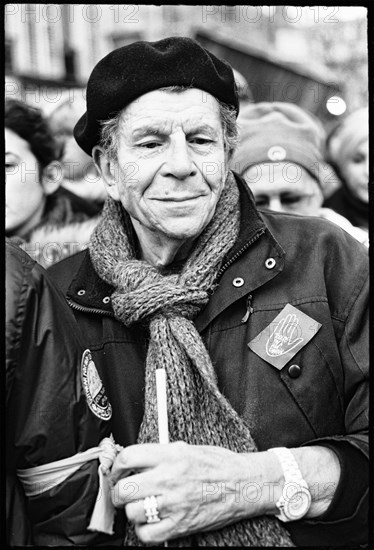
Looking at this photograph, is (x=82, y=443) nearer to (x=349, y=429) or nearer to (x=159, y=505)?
(x=159, y=505)

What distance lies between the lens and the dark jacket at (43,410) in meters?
1.81

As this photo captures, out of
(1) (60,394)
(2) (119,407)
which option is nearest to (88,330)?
(2) (119,407)

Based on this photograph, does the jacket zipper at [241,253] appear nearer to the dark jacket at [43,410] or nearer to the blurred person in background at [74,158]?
the dark jacket at [43,410]

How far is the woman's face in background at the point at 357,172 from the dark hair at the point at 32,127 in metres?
1.27

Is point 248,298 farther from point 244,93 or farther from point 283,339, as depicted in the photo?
point 244,93

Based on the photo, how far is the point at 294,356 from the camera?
216cm

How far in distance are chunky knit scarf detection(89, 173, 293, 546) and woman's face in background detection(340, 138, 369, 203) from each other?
Result: 104cm

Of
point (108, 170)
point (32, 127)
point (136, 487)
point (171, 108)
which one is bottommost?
point (136, 487)

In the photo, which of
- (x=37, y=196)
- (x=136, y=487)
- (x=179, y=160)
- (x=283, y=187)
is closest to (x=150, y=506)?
(x=136, y=487)

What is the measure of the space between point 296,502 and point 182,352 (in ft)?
1.67

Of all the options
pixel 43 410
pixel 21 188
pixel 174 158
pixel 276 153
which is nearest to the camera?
pixel 43 410

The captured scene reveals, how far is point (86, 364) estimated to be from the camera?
6.57 feet

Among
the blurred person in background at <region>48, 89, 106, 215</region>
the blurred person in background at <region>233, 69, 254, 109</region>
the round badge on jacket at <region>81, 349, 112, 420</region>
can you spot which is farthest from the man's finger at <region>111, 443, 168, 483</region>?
the blurred person in background at <region>233, 69, 254, 109</region>

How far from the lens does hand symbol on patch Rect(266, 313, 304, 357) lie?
2166mm
